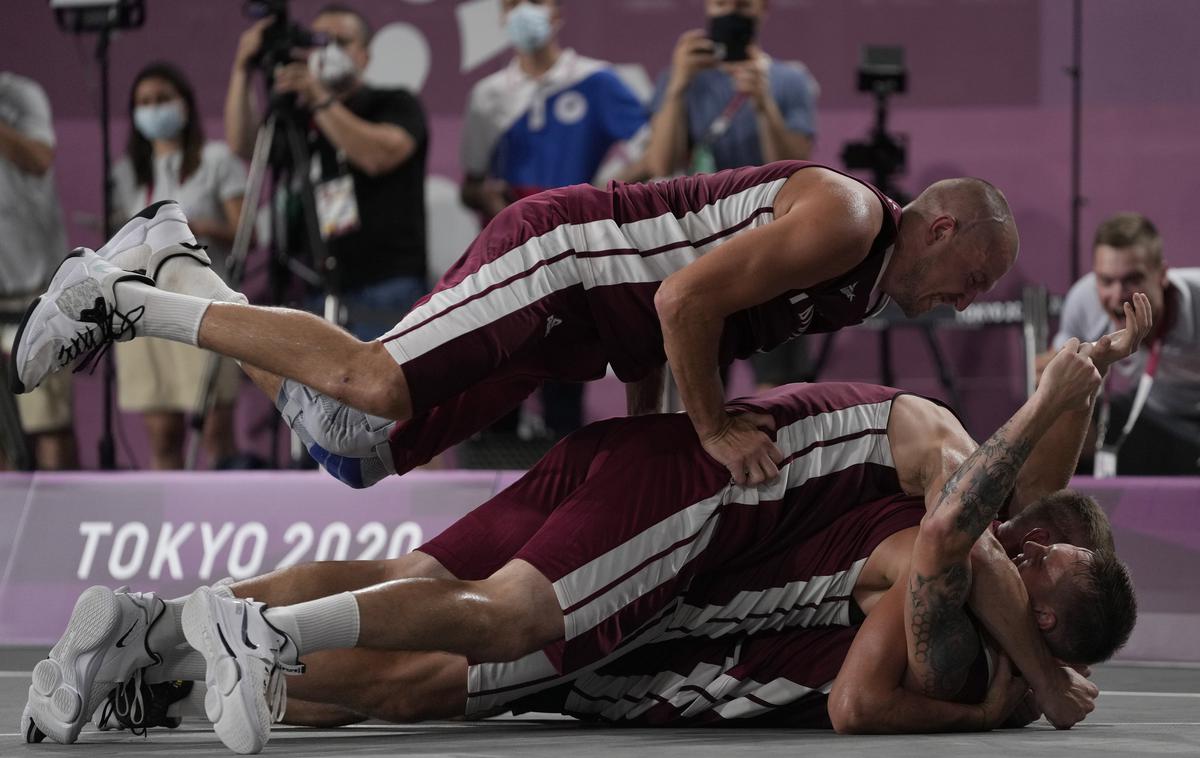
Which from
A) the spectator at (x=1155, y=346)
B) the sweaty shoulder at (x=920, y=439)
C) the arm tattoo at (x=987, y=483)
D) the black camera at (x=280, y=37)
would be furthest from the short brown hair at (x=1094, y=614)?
the black camera at (x=280, y=37)

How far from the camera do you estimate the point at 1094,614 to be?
2.98 m

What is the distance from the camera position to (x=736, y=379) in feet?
23.7

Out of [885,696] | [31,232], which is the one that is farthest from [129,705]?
[31,232]

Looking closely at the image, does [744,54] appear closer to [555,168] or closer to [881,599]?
[555,168]

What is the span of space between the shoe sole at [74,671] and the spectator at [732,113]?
12.8 ft

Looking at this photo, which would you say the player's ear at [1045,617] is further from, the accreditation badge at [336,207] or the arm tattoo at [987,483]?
the accreditation badge at [336,207]

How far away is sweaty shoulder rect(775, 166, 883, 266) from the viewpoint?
3.17 metres

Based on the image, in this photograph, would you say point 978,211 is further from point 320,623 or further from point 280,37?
point 280,37

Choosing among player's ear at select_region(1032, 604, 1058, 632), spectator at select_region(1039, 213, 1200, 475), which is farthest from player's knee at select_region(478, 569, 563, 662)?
spectator at select_region(1039, 213, 1200, 475)

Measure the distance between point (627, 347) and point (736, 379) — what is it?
381 cm

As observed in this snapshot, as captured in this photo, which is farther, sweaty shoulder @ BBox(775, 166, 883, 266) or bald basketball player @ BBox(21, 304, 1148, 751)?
sweaty shoulder @ BBox(775, 166, 883, 266)

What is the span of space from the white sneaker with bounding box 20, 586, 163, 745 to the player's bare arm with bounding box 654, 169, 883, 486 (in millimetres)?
1203

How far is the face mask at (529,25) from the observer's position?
700cm

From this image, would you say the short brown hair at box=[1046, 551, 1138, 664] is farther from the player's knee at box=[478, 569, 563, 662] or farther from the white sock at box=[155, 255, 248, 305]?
the white sock at box=[155, 255, 248, 305]
